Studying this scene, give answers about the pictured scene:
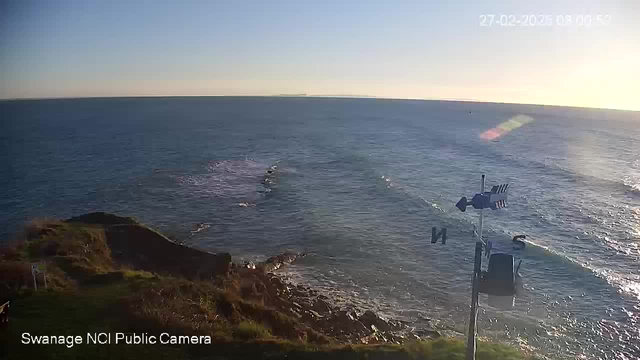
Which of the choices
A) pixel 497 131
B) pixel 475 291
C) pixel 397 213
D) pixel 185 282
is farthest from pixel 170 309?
pixel 497 131

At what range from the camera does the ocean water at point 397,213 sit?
24.1m

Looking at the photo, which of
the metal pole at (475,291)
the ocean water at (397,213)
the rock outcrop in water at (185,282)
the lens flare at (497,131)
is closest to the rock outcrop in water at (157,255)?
the rock outcrop in water at (185,282)

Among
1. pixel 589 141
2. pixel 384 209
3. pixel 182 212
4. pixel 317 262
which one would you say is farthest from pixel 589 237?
pixel 589 141

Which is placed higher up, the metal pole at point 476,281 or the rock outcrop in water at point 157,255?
the metal pole at point 476,281

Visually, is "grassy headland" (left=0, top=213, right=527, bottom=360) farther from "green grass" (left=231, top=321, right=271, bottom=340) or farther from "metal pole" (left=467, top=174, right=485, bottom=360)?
"metal pole" (left=467, top=174, right=485, bottom=360)

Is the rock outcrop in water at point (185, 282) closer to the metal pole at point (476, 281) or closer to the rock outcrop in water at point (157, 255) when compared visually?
the rock outcrop in water at point (157, 255)

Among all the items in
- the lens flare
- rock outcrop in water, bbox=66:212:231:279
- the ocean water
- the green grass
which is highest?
the green grass

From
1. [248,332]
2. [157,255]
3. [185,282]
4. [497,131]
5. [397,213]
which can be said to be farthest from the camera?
[497,131]

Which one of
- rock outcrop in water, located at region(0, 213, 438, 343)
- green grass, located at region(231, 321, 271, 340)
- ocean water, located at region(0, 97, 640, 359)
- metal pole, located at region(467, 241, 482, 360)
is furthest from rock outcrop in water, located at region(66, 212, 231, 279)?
metal pole, located at region(467, 241, 482, 360)

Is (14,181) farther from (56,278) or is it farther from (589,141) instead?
(589,141)

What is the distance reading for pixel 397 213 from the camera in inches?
1596

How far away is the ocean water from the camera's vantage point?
24.1 meters

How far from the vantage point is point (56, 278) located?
18.0 meters

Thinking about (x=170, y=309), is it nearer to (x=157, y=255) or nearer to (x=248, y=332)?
(x=248, y=332)
